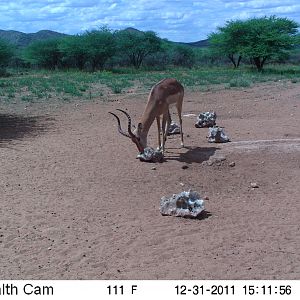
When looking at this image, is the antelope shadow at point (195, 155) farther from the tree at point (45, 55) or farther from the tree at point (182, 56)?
the tree at point (182, 56)

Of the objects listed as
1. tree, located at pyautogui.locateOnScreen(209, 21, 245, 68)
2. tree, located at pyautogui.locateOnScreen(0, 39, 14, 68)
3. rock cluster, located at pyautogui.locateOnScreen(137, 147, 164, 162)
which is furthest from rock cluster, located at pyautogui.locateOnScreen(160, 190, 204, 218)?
tree, located at pyautogui.locateOnScreen(0, 39, 14, 68)

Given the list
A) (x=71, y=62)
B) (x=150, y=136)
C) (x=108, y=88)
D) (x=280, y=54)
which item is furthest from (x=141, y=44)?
(x=150, y=136)

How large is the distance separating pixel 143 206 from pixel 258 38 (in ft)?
124

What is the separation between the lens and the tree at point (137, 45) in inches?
2213

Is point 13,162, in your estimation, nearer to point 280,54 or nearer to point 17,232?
point 17,232

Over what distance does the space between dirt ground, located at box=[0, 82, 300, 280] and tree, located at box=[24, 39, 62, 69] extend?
43035 millimetres

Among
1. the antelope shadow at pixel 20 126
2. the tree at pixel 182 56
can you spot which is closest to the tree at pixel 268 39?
the tree at pixel 182 56

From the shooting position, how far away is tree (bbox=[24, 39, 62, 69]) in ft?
179

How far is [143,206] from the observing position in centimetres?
716

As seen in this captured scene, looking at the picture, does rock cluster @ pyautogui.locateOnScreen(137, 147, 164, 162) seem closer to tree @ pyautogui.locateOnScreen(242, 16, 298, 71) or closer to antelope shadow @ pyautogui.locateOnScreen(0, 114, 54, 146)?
antelope shadow @ pyautogui.locateOnScreen(0, 114, 54, 146)

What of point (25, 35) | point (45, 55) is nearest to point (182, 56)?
point (45, 55)

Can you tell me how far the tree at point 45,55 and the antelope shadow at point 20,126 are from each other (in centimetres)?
3998

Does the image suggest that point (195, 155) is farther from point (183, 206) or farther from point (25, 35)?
point (25, 35)

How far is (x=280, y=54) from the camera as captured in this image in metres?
41.7
